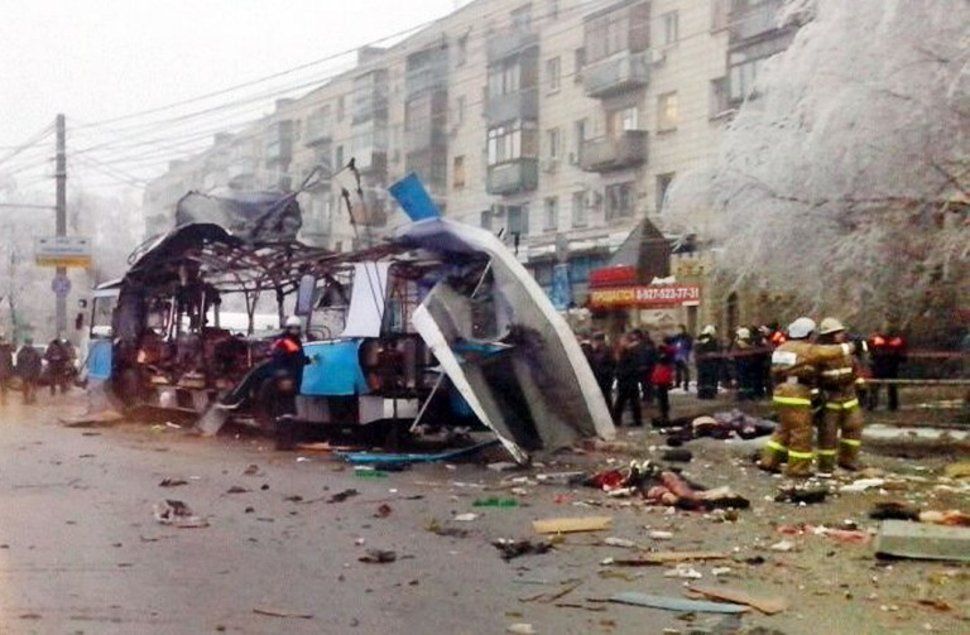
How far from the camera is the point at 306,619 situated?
6617 millimetres

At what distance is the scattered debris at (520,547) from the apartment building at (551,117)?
18.5 meters

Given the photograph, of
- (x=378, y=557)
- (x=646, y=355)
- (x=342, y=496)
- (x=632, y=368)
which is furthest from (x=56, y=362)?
(x=378, y=557)

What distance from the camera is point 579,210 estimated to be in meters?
40.3

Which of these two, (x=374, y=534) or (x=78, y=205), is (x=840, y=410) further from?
(x=78, y=205)

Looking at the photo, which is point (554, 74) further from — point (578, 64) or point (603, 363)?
point (603, 363)

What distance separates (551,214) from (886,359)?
21474 millimetres

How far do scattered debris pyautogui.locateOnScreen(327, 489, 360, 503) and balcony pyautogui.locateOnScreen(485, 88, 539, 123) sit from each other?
31.9 meters

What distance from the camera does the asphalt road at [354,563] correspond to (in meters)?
6.64

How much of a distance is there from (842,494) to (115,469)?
293 inches

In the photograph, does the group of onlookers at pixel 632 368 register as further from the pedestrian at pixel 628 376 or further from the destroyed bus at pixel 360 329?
the destroyed bus at pixel 360 329

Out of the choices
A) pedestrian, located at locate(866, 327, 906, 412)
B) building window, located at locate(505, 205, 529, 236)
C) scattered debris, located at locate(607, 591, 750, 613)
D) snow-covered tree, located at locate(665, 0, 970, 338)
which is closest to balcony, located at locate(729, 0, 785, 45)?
snow-covered tree, located at locate(665, 0, 970, 338)

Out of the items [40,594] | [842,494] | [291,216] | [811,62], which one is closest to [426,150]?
[811,62]

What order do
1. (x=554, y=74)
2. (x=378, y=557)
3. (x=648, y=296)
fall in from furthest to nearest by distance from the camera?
(x=554, y=74), (x=648, y=296), (x=378, y=557)

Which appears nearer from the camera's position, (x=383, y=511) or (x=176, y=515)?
(x=176, y=515)
